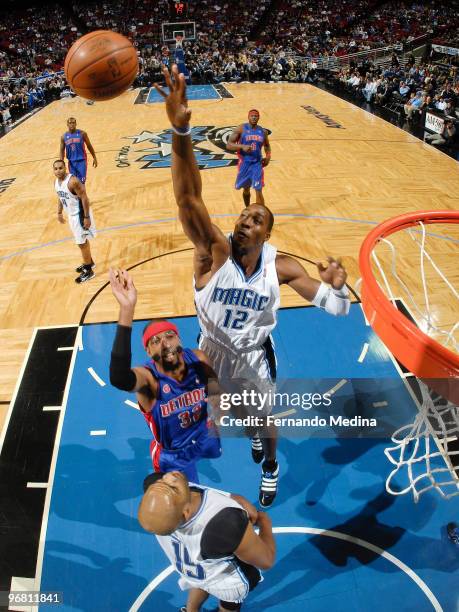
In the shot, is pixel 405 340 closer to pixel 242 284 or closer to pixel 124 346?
pixel 242 284

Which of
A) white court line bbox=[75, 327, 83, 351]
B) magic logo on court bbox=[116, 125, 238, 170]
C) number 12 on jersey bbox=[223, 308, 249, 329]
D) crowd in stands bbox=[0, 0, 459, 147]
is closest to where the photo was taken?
number 12 on jersey bbox=[223, 308, 249, 329]

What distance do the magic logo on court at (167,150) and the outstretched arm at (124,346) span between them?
8276 millimetres

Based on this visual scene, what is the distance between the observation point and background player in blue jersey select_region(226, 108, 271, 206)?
7395mm

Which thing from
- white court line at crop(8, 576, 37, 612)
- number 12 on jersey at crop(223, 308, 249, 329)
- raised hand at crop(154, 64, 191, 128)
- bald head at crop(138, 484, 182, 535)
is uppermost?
raised hand at crop(154, 64, 191, 128)

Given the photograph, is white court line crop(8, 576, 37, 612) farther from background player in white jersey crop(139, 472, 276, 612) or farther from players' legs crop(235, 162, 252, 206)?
players' legs crop(235, 162, 252, 206)

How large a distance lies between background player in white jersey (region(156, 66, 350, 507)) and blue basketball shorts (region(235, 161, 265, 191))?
4.93 meters

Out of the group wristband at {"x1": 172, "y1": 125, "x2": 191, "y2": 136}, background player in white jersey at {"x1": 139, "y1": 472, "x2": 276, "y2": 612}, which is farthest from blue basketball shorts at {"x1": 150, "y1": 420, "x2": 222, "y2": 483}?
wristband at {"x1": 172, "y1": 125, "x2": 191, "y2": 136}

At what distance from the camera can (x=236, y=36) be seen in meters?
27.5

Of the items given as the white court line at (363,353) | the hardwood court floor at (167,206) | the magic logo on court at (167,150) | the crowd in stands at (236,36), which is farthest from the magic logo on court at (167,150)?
the crowd in stands at (236,36)

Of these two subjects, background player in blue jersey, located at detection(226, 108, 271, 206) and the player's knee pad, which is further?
background player in blue jersey, located at detection(226, 108, 271, 206)

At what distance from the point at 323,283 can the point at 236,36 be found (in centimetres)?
2962

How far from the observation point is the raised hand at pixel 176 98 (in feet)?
7.04

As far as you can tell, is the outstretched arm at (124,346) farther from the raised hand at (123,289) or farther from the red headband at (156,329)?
the red headband at (156,329)

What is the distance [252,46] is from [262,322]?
28.1 m
